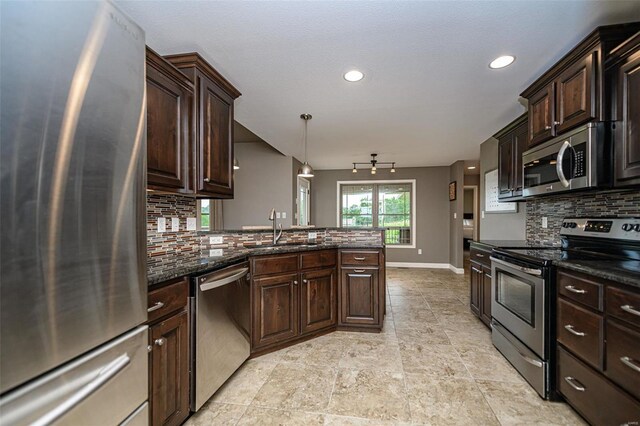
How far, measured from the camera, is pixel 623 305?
1334 millimetres

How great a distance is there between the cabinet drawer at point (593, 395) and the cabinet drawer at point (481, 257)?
3.56ft

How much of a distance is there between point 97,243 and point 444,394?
6.98 ft

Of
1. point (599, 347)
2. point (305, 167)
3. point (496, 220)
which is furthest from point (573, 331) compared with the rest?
point (305, 167)

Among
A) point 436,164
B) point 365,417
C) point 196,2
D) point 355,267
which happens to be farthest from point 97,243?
point 436,164

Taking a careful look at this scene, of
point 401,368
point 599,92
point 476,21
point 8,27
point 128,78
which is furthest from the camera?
point 401,368

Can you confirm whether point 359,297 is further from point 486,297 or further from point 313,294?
point 486,297

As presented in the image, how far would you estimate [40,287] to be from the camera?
68cm

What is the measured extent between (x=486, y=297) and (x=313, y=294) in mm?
1769

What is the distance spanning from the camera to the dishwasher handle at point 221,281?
1683 mm

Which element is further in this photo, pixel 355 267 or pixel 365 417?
pixel 355 267

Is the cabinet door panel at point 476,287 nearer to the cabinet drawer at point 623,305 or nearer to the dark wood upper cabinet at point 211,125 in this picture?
the cabinet drawer at point 623,305

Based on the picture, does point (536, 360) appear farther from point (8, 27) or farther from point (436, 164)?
point (436, 164)

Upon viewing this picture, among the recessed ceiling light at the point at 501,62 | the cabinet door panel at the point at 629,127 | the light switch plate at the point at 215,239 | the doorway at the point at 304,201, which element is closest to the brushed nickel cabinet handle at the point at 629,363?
the cabinet door panel at the point at 629,127

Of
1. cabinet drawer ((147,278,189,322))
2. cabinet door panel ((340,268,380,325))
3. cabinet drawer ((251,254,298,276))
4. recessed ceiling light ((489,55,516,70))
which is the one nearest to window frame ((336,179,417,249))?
cabinet door panel ((340,268,380,325))
